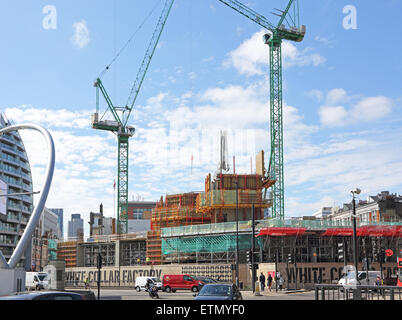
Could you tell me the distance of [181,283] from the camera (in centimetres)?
4572

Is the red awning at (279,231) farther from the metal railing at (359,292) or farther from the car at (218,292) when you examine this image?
the metal railing at (359,292)

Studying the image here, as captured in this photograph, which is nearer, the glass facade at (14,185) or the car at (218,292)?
the car at (218,292)

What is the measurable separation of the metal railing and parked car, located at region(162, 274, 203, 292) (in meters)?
29.0

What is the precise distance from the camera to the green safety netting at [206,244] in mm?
63500

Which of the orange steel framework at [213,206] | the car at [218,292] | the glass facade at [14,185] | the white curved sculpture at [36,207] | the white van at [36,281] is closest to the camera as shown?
the car at [218,292]

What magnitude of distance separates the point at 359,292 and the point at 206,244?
51.1 metres

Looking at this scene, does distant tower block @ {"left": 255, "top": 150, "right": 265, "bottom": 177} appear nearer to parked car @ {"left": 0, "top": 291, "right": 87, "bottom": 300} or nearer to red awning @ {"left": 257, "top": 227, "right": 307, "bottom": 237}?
red awning @ {"left": 257, "top": 227, "right": 307, "bottom": 237}

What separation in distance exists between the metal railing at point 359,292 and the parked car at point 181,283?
29.0 meters

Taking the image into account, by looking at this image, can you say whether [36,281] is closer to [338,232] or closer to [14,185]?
[338,232]

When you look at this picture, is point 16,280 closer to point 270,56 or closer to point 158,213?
point 158,213

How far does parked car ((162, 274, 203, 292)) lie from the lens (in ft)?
148

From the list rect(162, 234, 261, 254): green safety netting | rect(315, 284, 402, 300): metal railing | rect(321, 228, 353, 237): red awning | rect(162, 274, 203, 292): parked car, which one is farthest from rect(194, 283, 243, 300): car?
rect(321, 228, 353, 237): red awning

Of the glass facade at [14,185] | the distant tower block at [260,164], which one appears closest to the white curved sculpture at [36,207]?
the distant tower block at [260,164]

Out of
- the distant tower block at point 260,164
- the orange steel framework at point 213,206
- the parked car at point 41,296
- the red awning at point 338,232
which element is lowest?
the parked car at point 41,296
